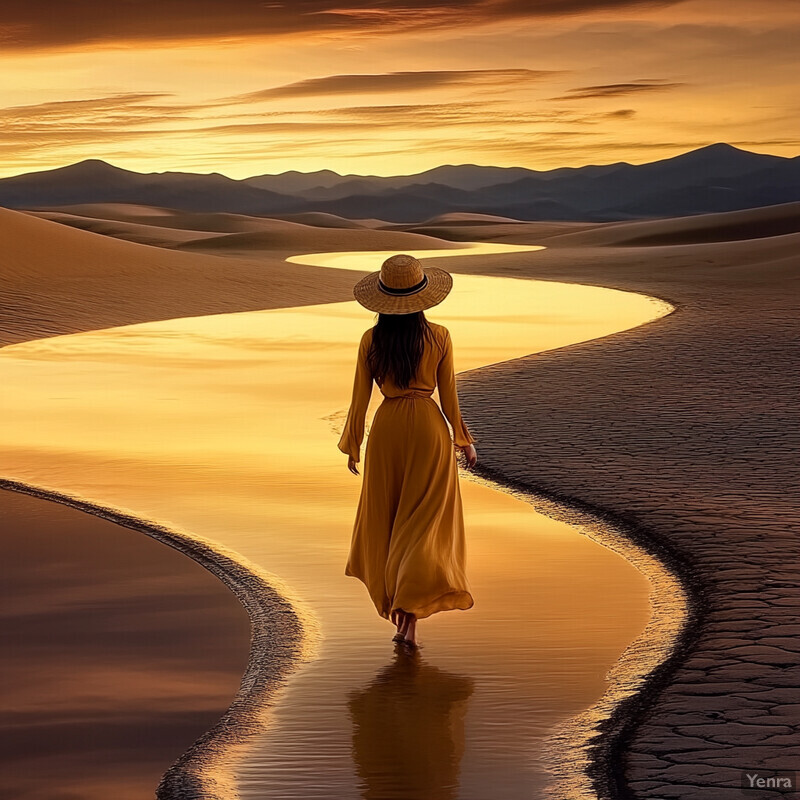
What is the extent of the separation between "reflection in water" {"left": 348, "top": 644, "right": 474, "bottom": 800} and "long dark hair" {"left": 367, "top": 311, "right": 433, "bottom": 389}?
1.18m

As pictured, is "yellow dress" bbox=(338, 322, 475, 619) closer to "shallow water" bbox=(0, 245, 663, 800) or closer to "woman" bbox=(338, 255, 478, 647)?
"woman" bbox=(338, 255, 478, 647)

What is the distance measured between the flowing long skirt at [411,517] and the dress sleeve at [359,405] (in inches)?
3.7

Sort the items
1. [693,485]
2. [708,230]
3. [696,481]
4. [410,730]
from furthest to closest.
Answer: [708,230] < [696,481] < [693,485] < [410,730]

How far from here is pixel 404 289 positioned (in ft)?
20.6

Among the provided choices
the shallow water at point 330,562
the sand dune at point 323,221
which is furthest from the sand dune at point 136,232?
the shallow water at point 330,562

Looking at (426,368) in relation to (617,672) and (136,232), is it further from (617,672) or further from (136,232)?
(136,232)

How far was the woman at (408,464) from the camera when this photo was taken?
618 centimetres

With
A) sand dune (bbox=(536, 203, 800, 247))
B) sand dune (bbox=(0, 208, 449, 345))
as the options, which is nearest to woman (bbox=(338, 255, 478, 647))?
sand dune (bbox=(0, 208, 449, 345))

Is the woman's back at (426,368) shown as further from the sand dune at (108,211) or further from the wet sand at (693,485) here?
the sand dune at (108,211)

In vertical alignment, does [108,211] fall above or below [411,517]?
above

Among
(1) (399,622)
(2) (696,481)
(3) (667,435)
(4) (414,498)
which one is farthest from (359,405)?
(3) (667,435)

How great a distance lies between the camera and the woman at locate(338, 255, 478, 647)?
6.18m

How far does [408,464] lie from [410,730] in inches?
50.7

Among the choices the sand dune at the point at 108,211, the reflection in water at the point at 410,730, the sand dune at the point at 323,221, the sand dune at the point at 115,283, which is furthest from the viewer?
the sand dune at the point at 323,221
